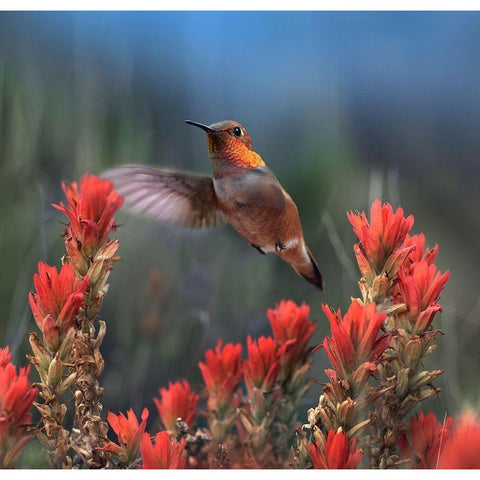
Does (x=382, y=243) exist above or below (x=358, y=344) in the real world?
above

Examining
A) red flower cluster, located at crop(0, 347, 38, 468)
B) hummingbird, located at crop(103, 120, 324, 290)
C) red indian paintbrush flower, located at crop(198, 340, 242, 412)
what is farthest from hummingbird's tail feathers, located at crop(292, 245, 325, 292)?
red flower cluster, located at crop(0, 347, 38, 468)

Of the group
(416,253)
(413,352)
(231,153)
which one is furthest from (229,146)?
(413,352)

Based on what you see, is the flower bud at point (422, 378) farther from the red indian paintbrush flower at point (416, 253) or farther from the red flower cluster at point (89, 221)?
the red flower cluster at point (89, 221)

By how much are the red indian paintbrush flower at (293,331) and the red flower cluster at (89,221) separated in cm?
39

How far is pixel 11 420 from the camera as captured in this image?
103 centimetres

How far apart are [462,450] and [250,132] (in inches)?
30.6

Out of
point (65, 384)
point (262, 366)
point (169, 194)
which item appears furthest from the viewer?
point (169, 194)

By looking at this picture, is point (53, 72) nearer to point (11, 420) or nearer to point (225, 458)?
point (11, 420)

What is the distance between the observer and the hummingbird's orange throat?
1.30 meters

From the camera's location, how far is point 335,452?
101 cm

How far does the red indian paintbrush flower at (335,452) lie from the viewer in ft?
3.30

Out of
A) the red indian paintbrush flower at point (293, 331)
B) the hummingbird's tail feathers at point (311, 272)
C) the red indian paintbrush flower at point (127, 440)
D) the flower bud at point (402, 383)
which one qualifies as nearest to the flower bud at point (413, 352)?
the flower bud at point (402, 383)

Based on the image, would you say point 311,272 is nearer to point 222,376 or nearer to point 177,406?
point 222,376

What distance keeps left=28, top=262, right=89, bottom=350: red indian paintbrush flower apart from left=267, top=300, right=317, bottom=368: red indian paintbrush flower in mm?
414
